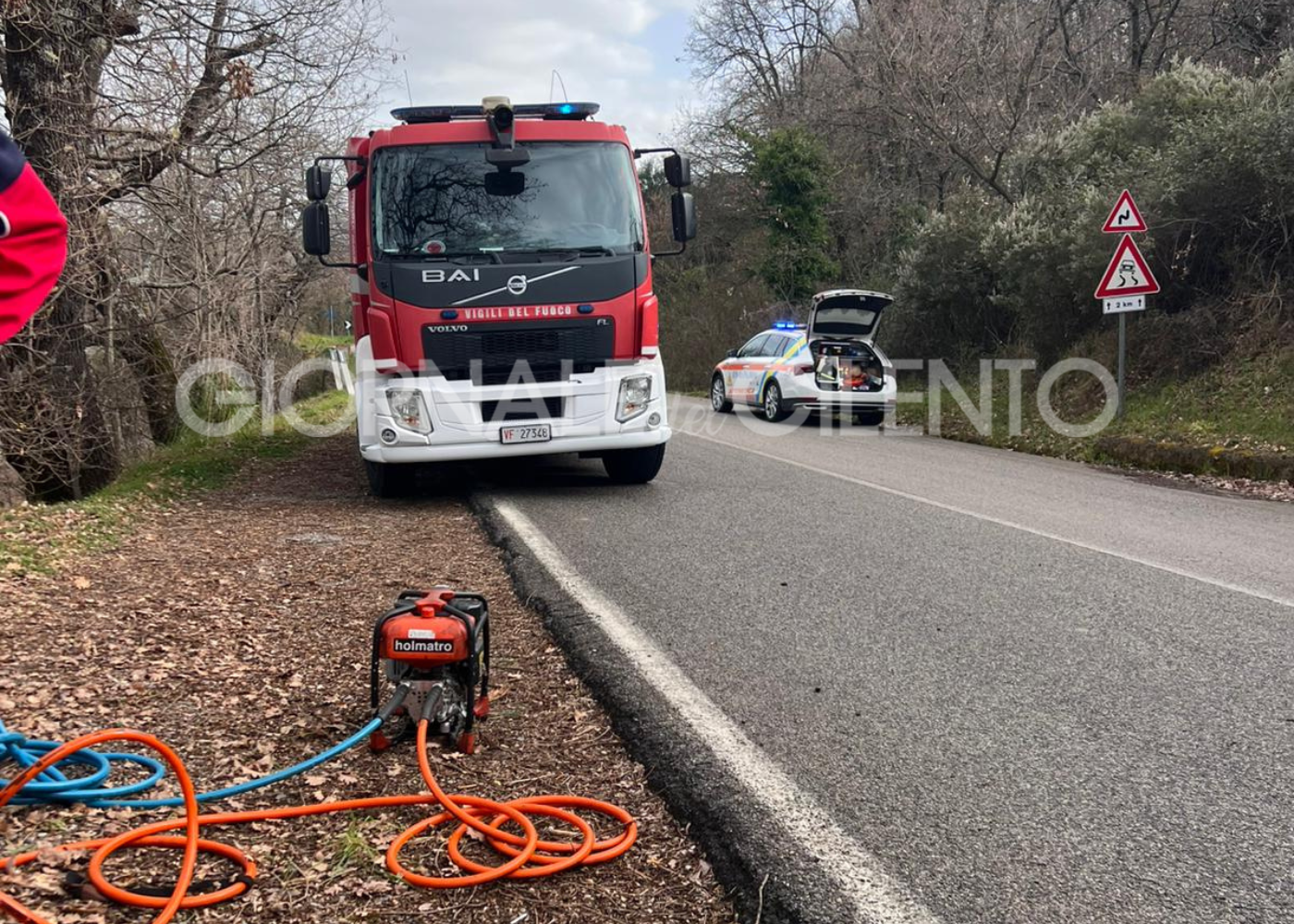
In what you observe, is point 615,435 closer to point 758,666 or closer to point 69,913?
point 758,666

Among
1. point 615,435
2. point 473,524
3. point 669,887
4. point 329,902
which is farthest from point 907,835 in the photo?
point 615,435

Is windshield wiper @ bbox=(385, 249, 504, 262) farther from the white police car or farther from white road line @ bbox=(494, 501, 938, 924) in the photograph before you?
the white police car

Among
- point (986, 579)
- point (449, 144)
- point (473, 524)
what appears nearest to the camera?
point (986, 579)

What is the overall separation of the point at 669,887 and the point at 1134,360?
50.5ft

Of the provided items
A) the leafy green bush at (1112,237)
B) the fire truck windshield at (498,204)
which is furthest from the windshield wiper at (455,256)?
the leafy green bush at (1112,237)

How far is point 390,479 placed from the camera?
31.2 feet

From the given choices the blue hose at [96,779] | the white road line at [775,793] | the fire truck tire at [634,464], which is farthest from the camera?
the fire truck tire at [634,464]

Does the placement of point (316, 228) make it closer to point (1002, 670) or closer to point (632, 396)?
point (632, 396)

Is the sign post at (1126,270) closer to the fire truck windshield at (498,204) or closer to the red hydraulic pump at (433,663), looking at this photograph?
the fire truck windshield at (498,204)

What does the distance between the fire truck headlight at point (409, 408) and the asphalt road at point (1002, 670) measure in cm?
108

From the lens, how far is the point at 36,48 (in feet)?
33.6

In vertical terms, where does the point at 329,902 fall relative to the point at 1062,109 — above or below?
below

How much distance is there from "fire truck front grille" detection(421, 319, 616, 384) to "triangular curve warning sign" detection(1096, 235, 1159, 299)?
25.9ft

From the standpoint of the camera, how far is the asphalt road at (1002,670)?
115 inches
